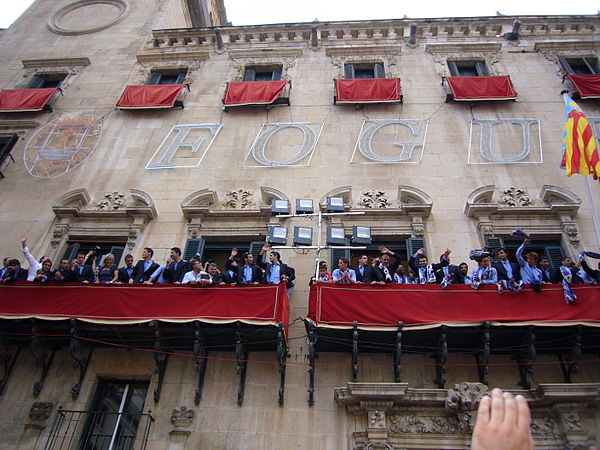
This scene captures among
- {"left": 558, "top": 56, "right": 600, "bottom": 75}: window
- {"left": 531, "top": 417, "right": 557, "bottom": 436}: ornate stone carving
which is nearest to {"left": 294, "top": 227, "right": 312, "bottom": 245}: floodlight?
{"left": 531, "top": 417, "right": 557, "bottom": 436}: ornate stone carving

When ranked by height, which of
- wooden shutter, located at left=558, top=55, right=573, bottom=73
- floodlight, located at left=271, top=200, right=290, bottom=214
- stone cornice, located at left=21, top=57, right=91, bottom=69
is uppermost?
stone cornice, located at left=21, top=57, right=91, bottom=69

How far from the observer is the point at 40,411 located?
11609 millimetres

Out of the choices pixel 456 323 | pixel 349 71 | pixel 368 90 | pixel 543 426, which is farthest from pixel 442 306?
pixel 349 71

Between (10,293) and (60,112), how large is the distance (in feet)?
36.3

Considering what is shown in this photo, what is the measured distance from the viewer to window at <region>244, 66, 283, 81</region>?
2212 centimetres

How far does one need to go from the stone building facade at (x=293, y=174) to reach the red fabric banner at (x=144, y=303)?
1568 millimetres

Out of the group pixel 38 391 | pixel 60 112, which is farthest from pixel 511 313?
pixel 60 112

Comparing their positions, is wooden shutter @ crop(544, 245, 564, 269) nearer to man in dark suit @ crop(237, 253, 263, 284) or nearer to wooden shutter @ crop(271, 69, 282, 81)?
man in dark suit @ crop(237, 253, 263, 284)

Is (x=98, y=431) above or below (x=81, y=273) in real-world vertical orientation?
below

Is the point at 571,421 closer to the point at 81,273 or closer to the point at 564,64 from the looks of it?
the point at 81,273

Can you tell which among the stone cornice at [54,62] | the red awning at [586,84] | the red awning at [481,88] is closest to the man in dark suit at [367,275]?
the red awning at [481,88]

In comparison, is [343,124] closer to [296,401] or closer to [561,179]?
[561,179]

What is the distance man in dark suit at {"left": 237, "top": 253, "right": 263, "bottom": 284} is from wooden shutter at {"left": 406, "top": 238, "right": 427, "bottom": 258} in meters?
4.77

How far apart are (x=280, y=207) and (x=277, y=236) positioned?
123 centimetres
